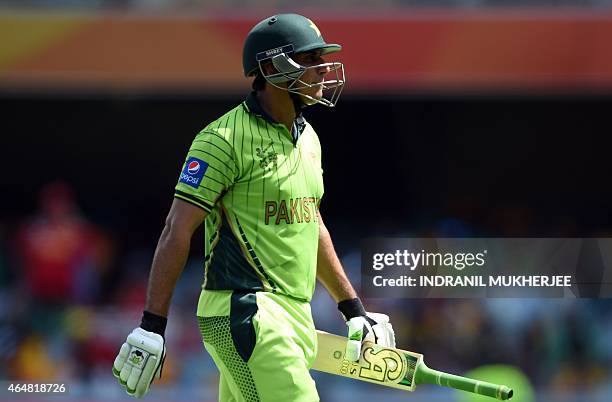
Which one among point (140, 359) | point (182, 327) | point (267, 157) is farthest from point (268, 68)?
point (182, 327)

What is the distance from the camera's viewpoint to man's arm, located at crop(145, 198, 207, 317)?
11.6ft

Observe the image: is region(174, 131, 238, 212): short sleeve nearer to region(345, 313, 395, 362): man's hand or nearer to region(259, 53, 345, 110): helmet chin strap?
region(259, 53, 345, 110): helmet chin strap

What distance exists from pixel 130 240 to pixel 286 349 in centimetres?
682

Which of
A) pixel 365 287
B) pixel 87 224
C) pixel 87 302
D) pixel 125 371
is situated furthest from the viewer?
pixel 87 224

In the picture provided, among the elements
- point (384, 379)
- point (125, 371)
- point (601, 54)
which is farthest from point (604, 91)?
point (125, 371)

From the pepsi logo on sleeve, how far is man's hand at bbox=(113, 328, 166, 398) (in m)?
0.45

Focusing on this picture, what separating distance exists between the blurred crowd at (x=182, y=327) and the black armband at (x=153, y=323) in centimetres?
474

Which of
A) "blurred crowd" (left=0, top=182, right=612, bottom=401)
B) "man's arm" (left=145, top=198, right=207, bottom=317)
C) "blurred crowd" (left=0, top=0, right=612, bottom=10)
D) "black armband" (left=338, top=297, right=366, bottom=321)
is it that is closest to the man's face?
"man's arm" (left=145, top=198, right=207, bottom=317)

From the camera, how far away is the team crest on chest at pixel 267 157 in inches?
143

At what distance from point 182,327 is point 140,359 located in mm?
5486

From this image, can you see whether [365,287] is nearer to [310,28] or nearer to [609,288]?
[609,288]

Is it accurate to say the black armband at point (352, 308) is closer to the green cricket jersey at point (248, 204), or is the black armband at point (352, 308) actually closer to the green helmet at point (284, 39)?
the green cricket jersey at point (248, 204)

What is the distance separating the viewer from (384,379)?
4.00 metres

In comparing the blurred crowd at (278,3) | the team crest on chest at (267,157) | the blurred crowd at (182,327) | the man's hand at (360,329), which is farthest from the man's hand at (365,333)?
the blurred crowd at (278,3)
